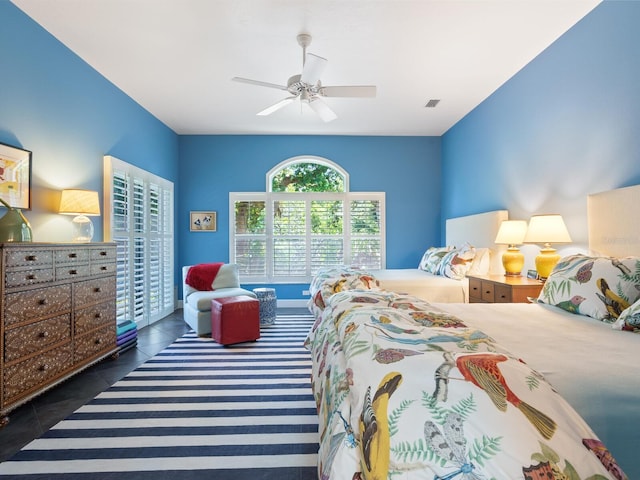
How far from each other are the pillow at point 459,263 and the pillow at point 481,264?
0.04 m

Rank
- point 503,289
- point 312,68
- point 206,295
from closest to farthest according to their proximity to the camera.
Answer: point 312,68, point 503,289, point 206,295

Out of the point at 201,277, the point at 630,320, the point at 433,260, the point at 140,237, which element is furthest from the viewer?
the point at 433,260

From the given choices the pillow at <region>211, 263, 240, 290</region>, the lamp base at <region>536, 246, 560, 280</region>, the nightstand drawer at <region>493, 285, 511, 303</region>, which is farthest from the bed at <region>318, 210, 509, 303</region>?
the pillow at <region>211, 263, 240, 290</region>

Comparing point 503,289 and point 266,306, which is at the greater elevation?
point 503,289

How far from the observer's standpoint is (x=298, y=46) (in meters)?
2.93

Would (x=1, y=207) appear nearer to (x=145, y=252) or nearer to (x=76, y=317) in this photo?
(x=76, y=317)

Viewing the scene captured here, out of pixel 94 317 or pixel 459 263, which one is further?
pixel 459 263

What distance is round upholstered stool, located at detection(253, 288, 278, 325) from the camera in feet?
13.9

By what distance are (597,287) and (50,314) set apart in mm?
3563

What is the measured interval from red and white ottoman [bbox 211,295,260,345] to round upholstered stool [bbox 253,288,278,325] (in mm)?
545

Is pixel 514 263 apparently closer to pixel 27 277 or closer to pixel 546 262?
pixel 546 262

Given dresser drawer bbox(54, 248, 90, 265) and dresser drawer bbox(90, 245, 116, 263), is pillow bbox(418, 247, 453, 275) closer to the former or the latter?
dresser drawer bbox(90, 245, 116, 263)

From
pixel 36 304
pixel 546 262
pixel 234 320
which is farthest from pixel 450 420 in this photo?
pixel 234 320

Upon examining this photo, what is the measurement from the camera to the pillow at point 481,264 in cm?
381
